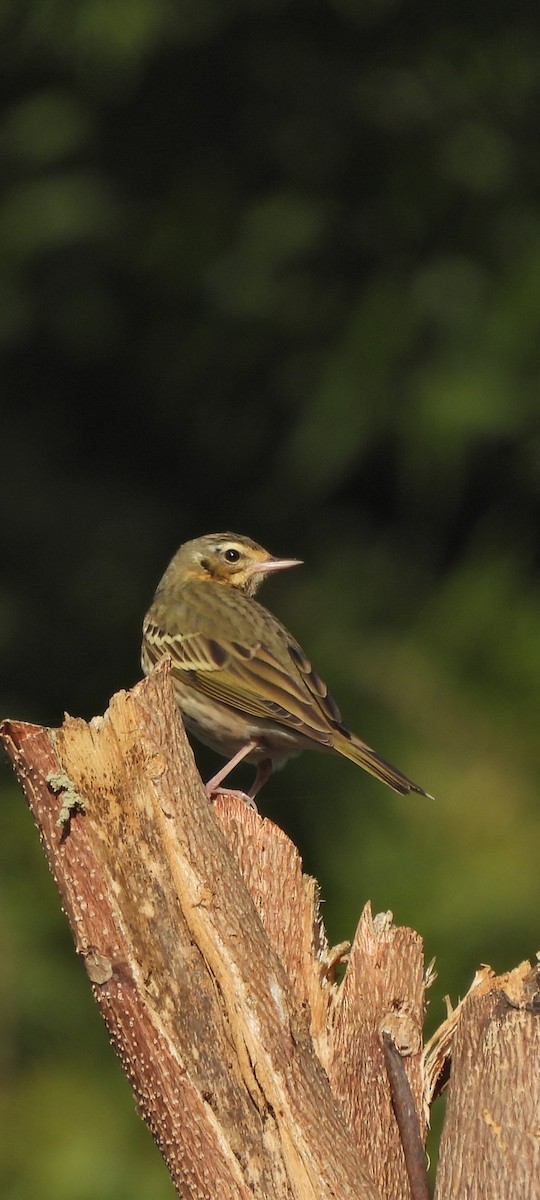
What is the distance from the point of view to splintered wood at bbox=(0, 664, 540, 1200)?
259 centimetres

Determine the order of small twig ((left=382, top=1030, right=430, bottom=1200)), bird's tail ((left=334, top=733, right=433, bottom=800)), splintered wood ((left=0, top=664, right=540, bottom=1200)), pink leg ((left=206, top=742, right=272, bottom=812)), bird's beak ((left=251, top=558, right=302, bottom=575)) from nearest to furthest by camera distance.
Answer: splintered wood ((left=0, top=664, right=540, bottom=1200)) < small twig ((left=382, top=1030, right=430, bottom=1200)) < pink leg ((left=206, top=742, right=272, bottom=812)) < bird's tail ((left=334, top=733, right=433, bottom=800)) < bird's beak ((left=251, top=558, right=302, bottom=575))

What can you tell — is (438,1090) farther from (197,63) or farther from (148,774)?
(197,63)

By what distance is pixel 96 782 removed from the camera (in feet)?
9.18

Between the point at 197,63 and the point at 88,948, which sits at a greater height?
the point at 197,63

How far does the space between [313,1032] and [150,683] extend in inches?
26.2

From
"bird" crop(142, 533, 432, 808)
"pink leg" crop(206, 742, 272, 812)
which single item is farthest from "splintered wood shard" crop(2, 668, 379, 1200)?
"bird" crop(142, 533, 432, 808)

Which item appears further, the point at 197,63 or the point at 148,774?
the point at 197,63

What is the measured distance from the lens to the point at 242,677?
15.2 ft

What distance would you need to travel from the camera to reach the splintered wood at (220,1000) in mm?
2594

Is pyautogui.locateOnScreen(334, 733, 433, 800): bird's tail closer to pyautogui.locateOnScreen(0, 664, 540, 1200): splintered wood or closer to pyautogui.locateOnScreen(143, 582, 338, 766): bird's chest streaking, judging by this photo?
pyautogui.locateOnScreen(143, 582, 338, 766): bird's chest streaking

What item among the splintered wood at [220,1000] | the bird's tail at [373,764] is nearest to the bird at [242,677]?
the bird's tail at [373,764]

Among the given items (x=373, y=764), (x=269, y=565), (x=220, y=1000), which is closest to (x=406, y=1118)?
(x=220, y=1000)

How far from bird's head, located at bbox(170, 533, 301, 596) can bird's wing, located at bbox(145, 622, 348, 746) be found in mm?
432

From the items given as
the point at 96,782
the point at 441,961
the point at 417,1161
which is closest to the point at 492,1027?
the point at 417,1161
